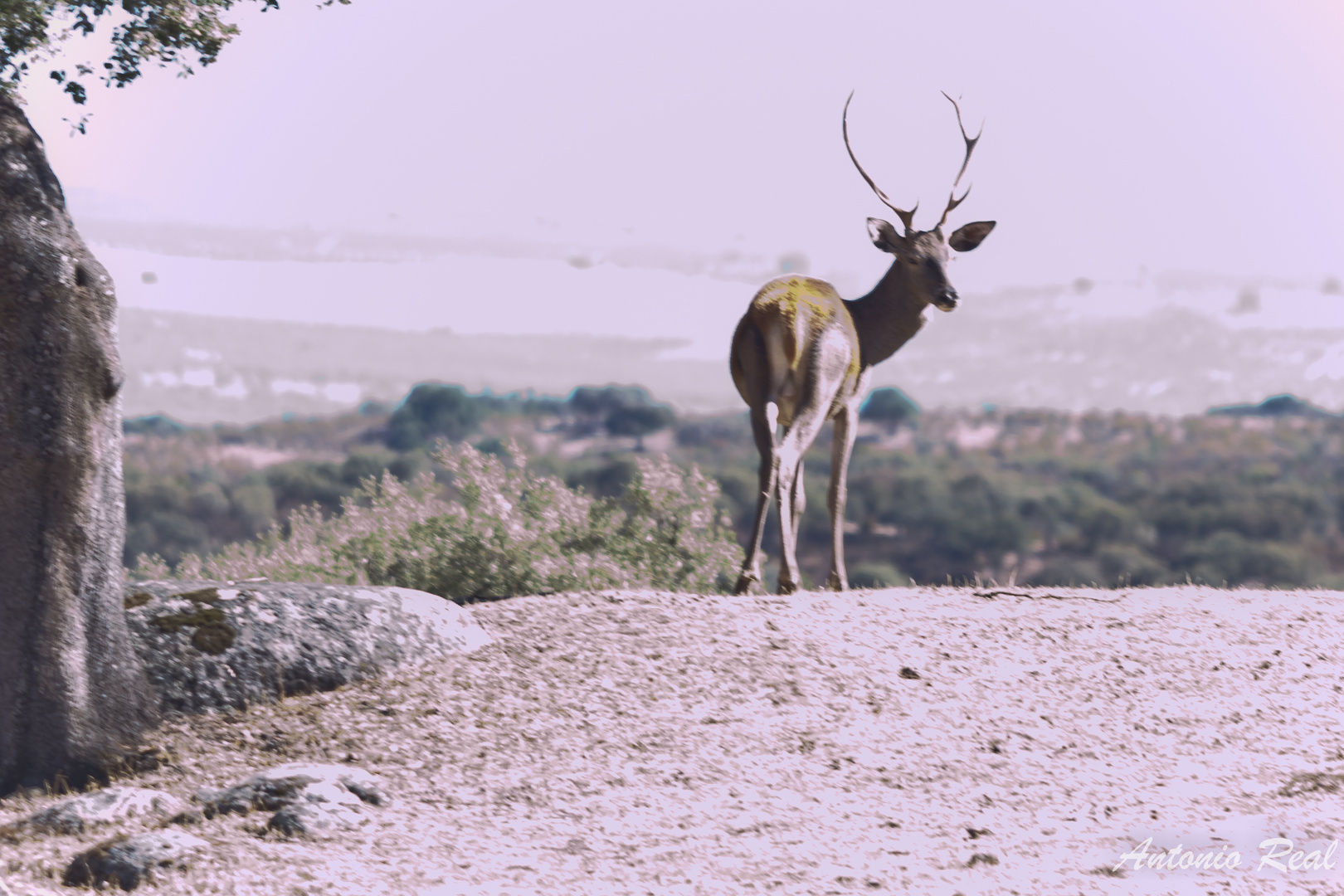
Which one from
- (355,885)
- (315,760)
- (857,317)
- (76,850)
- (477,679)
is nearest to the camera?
(355,885)

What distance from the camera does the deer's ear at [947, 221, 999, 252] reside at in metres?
12.2

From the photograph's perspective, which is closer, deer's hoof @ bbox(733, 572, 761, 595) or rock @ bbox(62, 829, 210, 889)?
rock @ bbox(62, 829, 210, 889)

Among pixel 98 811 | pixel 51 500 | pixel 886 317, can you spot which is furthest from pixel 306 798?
pixel 886 317

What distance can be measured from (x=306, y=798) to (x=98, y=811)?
1380 mm

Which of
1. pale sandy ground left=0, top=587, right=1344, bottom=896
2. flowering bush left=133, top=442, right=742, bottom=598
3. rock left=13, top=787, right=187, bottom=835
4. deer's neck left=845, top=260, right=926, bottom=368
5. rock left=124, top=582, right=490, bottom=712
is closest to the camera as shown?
pale sandy ground left=0, top=587, right=1344, bottom=896

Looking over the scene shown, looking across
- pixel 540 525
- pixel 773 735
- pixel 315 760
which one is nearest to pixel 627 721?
pixel 773 735

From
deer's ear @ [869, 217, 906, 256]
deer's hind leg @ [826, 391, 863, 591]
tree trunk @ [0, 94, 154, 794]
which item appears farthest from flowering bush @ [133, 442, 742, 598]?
tree trunk @ [0, 94, 154, 794]

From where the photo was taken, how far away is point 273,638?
9.35m

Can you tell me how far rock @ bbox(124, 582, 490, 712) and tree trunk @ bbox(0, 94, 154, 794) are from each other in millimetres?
643

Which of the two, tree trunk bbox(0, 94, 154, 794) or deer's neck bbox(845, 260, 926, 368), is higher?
deer's neck bbox(845, 260, 926, 368)

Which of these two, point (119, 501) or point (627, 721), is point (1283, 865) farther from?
point (119, 501)

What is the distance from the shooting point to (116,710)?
8719 millimetres

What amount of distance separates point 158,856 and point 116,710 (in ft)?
7.26

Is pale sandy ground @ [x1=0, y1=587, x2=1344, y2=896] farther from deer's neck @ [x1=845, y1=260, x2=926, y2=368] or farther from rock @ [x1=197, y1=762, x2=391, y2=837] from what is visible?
deer's neck @ [x1=845, y1=260, x2=926, y2=368]
